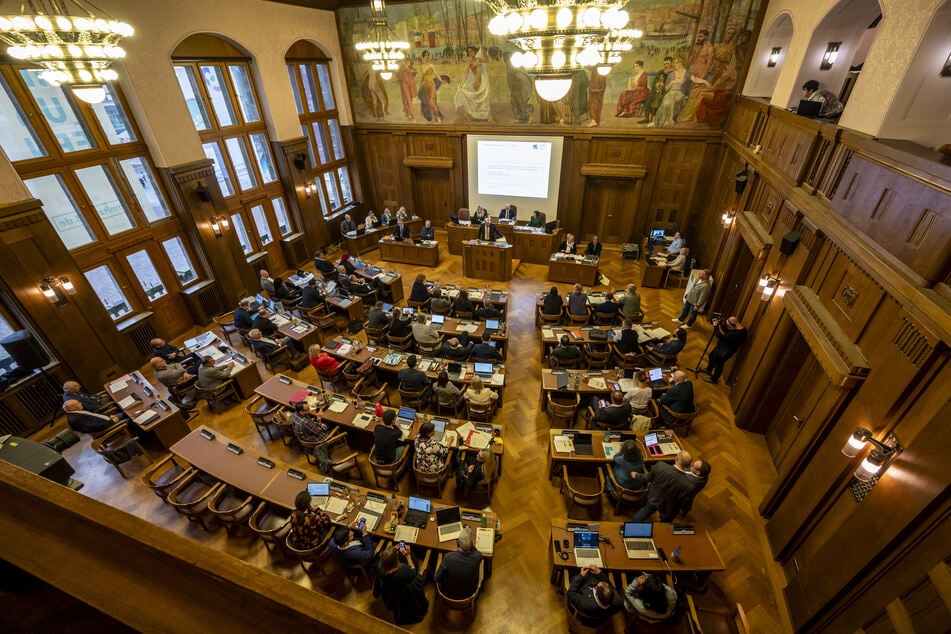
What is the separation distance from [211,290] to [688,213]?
520 inches

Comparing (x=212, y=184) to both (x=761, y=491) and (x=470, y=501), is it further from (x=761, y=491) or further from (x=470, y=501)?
(x=761, y=491)

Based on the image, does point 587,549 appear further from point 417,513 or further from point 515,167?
point 515,167

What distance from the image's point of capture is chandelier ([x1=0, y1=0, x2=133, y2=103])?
401cm

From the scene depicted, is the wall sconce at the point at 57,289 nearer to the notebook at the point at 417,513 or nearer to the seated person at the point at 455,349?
the seated person at the point at 455,349

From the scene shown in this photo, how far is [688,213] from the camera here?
12.2 meters

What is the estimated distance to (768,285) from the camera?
6.30 metres

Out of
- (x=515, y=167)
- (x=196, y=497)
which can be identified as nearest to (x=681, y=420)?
(x=196, y=497)

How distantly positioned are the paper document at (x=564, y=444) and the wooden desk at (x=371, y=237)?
9092 millimetres

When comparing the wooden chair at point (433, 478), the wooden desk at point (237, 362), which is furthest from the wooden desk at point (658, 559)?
the wooden desk at point (237, 362)

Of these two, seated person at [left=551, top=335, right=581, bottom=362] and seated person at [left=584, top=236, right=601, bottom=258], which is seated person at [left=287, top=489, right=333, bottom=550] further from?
seated person at [left=584, top=236, right=601, bottom=258]

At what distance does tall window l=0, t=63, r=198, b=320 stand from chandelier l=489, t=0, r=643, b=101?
843 cm

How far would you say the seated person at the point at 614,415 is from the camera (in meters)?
5.78

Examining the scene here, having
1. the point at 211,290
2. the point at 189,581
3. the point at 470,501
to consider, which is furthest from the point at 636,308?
the point at 211,290

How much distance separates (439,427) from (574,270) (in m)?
6.60
